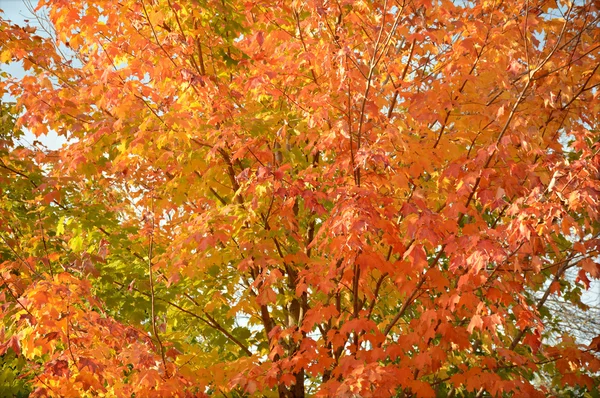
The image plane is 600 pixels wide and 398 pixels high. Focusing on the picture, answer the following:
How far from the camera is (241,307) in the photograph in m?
5.61

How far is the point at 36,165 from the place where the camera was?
7043 mm

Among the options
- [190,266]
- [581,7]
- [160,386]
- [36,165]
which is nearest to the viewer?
[160,386]

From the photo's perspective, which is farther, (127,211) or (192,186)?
(127,211)

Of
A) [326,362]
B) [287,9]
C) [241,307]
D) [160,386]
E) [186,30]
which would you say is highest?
[287,9]

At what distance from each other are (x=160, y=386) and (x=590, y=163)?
348 cm

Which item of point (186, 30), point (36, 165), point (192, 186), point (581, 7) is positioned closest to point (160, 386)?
point (192, 186)

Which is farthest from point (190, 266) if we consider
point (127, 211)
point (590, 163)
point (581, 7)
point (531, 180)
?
point (127, 211)

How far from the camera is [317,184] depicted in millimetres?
5168

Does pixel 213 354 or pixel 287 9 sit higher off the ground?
pixel 287 9

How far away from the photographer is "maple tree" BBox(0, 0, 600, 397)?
14.2ft

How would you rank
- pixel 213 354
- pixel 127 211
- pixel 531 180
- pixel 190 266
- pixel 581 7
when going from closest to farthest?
pixel 531 180 < pixel 581 7 < pixel 190 266 < pixel 213 354 < pixel 127 211

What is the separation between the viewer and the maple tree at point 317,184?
14.2 feet

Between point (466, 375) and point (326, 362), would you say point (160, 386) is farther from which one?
point (466, 375)

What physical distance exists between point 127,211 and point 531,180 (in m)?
7.79
